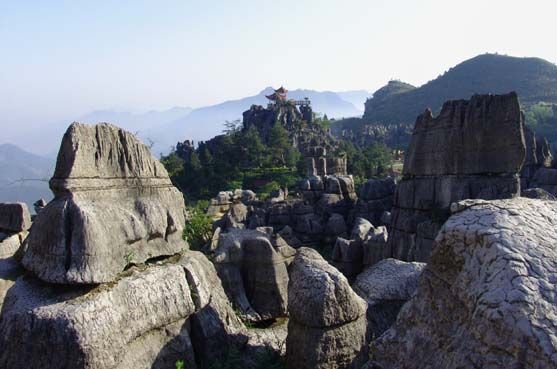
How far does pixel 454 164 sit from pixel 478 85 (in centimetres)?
12909

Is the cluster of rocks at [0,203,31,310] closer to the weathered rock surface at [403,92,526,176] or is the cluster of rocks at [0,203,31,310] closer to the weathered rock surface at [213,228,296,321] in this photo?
the weathered rock surface at [213,228,296,321]

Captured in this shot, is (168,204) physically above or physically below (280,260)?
above

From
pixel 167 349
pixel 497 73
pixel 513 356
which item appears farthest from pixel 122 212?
pixel 497 73

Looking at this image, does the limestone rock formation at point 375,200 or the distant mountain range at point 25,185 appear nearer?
the distant mountain range at point 25,185

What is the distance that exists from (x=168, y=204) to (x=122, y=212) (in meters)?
1.13

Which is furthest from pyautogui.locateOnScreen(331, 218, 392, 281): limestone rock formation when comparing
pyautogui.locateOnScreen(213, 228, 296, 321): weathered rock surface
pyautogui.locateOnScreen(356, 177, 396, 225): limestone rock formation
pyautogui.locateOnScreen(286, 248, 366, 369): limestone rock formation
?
pyautogui.locateOnScreen(356, 177, 396, 225): limestone rock formation

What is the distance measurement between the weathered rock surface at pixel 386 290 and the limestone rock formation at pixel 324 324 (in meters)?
0.71

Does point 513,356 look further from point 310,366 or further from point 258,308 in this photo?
point 258,308

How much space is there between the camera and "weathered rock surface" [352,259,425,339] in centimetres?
652

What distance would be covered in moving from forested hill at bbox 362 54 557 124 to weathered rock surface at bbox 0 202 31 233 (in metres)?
110

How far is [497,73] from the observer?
429 ft

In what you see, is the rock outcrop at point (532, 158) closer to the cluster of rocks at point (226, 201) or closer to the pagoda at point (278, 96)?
the cluster of rocks at point (226, 201)

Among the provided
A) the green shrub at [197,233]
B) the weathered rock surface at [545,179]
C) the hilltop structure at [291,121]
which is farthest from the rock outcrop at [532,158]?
the hilltop structure at [291,121]

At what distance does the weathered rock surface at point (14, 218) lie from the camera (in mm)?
10453
